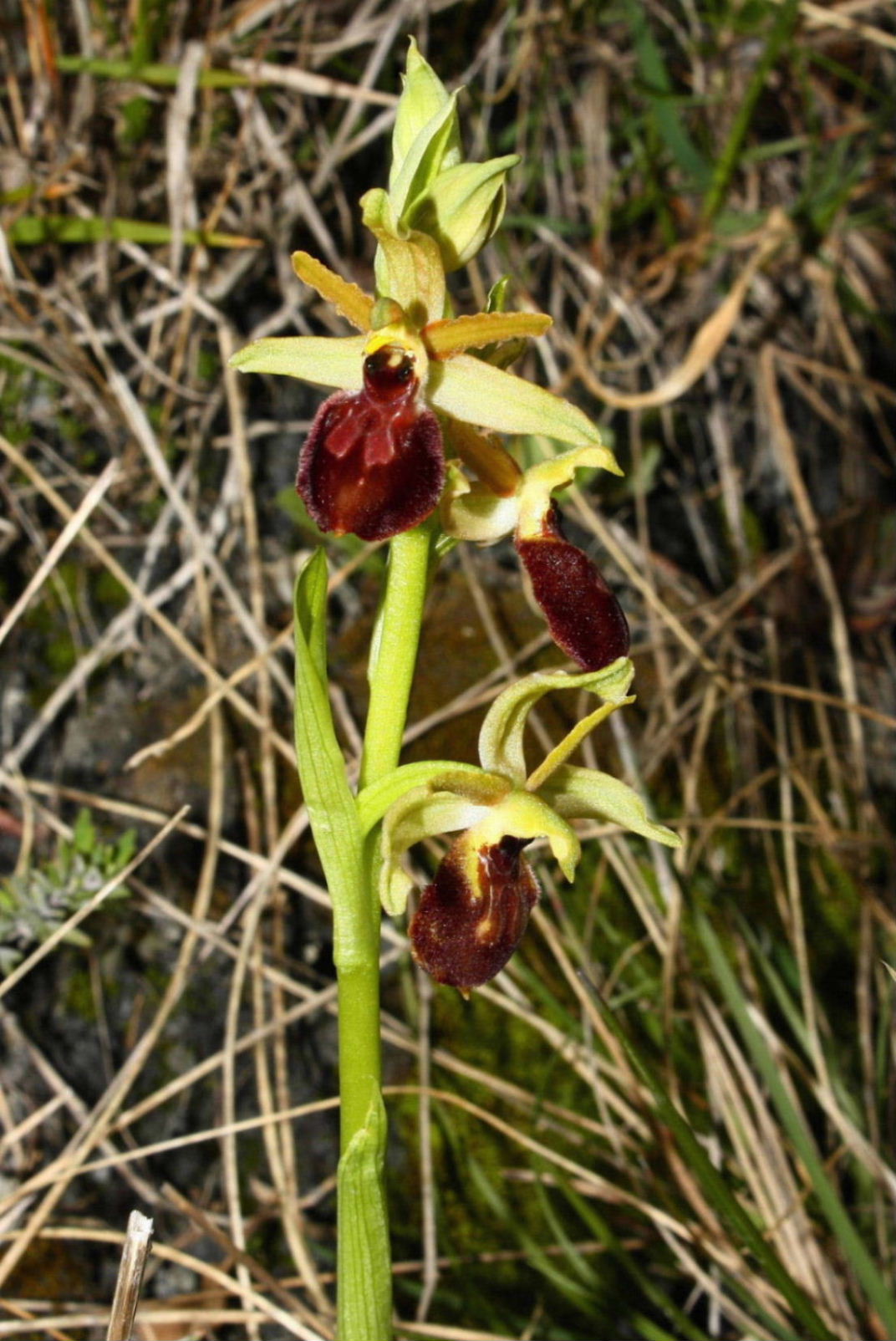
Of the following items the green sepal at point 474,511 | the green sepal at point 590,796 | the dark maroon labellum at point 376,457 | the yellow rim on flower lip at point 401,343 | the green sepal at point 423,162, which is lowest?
the green sepal at point 590,796

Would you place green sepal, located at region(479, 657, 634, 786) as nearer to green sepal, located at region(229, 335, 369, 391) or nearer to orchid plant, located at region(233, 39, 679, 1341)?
orchid plant, located at region(233, 39, 679, 1341)

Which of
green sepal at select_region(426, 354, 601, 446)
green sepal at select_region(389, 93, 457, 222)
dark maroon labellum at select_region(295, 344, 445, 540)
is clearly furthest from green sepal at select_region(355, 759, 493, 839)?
green sepal at select_region(389, 93, 457, 222)

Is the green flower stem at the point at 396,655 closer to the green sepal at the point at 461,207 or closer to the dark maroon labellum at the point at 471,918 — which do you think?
the dark maroon labellum at the point at 471,918

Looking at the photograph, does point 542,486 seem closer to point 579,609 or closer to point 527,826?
point 579,609

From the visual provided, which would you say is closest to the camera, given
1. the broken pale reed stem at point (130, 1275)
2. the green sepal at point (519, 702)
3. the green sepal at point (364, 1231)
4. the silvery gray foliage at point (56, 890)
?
the broken pale reed stem at point (130, 1275)

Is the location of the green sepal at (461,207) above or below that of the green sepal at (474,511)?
above

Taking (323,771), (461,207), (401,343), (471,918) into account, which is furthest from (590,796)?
(461,207)

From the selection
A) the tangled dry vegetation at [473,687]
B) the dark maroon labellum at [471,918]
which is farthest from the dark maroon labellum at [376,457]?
the tangled dry vegetation at [473,687]

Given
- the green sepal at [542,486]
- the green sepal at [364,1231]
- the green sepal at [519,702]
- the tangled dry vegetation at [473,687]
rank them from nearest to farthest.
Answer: the green sepal at [364,1231] → the green sepal at [519,702] → the green sepal at [542,486] → the tangled dry vegetation at [473,687]
